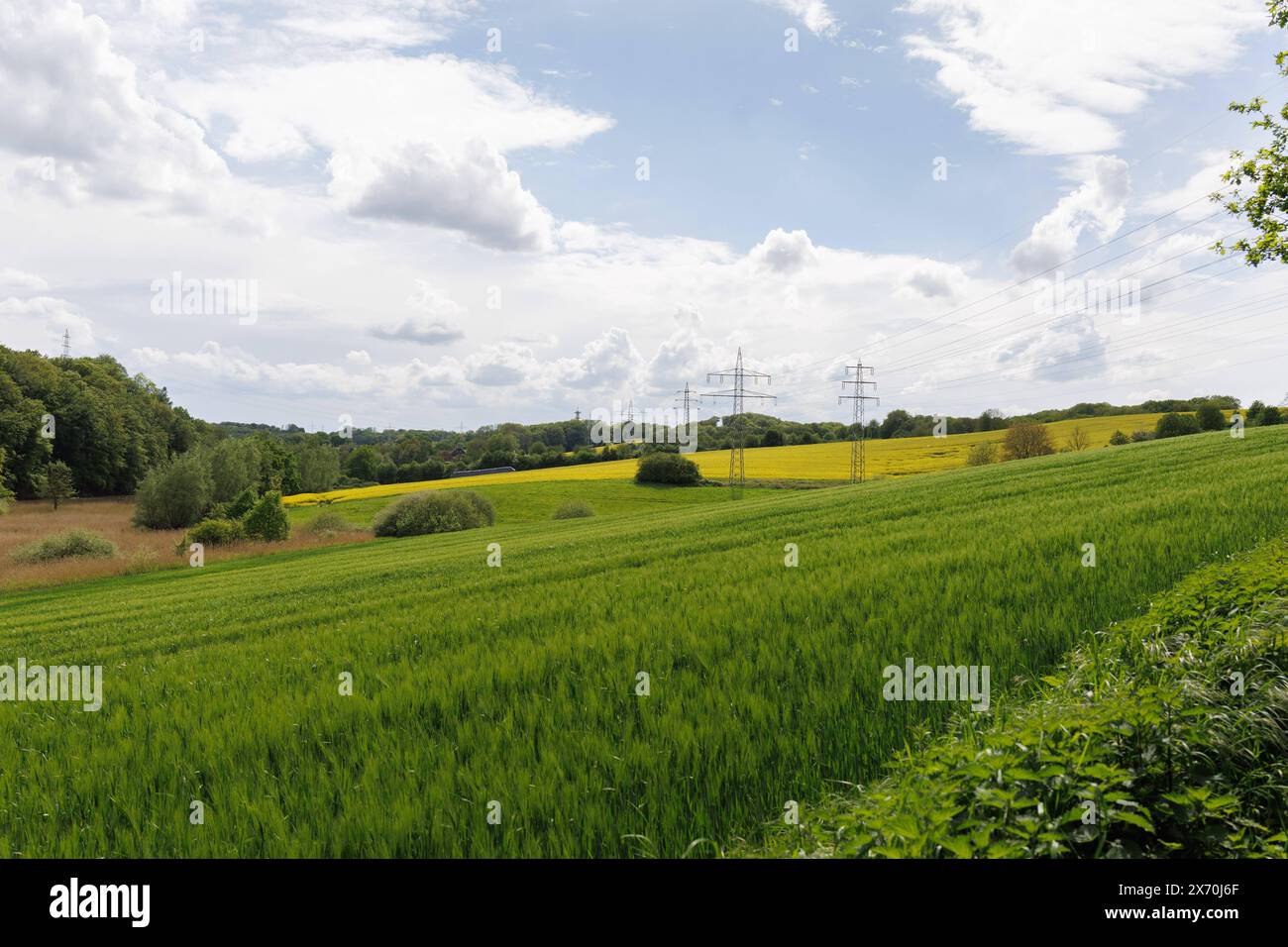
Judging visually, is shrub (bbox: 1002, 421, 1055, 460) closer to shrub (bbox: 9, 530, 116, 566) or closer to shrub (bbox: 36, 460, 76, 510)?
shrub (bbox: 9, 530, 116, 566)

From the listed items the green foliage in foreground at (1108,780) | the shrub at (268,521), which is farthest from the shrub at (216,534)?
the green foliage in foreground at (1108,780)

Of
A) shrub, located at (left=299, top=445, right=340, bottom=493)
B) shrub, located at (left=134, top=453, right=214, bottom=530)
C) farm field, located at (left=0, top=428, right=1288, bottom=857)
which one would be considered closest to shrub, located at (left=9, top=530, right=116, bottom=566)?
shrub, located at (left=134, top=453, right=214, bottom=530)

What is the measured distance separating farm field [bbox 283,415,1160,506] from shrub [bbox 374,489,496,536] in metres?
23.8

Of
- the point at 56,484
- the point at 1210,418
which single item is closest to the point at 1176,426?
the point at 1210,418

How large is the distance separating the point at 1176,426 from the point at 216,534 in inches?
3421

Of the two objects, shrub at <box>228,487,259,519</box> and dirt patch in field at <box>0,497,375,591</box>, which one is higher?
shrub at <box>228,487,259,519</box>

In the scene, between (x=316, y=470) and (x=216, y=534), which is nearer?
(x=216, y=534)

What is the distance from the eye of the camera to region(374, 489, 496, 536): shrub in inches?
2047

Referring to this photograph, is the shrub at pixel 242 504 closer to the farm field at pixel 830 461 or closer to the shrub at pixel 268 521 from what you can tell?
the shrub at pixel 268 521

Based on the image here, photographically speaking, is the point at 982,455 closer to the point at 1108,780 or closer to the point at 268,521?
the point at 268,521

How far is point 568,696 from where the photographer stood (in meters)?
6.00

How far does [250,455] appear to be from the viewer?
86.1m
